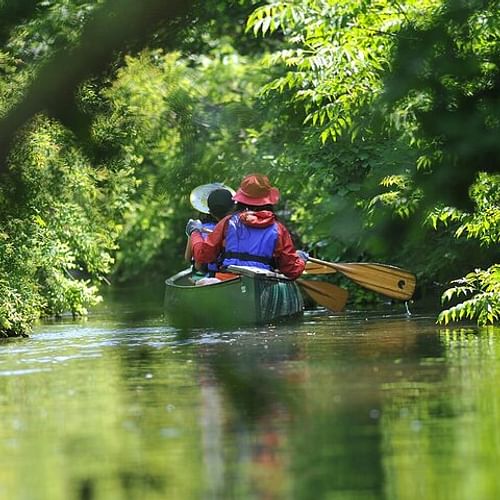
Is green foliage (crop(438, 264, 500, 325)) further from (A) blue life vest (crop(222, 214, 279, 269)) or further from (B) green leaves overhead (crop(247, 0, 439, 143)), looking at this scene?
(A) blue life vest (crop(222, 214, 279, 269))

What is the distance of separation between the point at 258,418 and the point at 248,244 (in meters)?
9.90

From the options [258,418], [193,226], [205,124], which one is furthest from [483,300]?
[205,124]

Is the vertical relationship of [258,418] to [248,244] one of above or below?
below

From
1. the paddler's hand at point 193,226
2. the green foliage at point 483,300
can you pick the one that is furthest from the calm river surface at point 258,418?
the paddler's hand at point 193,226

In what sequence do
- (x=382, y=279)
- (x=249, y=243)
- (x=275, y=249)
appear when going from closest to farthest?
(x=249, y=243) → (x=275, y=249) → (x=382, y=279)

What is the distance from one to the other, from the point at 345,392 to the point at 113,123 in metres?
6.15

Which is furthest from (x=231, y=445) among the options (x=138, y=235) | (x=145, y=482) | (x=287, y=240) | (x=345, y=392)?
(x=138, y=235)

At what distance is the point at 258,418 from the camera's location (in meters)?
10.1

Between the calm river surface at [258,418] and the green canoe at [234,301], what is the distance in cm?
208

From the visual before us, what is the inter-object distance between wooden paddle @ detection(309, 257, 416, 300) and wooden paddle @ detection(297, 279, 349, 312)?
73 centimetres

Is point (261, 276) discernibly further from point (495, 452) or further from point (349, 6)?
point (495, 452)

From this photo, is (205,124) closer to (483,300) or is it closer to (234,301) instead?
(483,300)

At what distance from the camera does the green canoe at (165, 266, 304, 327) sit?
19.7m

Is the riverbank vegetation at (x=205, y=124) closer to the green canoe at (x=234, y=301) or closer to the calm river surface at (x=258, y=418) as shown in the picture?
the calm river surface at (x=258, y=418)
